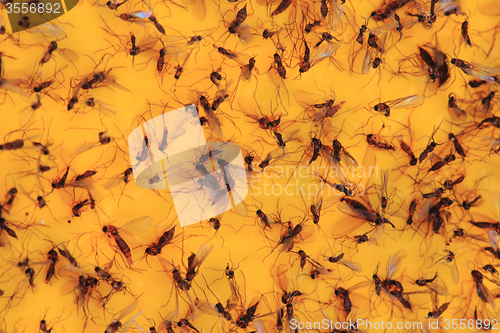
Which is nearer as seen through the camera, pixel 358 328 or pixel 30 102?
pixel 30 102

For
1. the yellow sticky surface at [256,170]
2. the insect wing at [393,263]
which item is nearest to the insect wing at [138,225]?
the yellow sticky surface at [256,170]

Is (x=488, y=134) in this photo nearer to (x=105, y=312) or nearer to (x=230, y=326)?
(x=230, y=326)

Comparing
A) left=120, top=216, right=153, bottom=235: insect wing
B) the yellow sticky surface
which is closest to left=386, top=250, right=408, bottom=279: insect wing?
the yellow sticky surface

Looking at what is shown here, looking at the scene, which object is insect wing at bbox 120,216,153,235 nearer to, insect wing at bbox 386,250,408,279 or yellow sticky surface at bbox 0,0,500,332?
yellow sticky surface at bbox 0,0,500,332

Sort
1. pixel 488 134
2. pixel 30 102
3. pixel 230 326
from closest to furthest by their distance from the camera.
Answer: pixel 30 102, pixel 230 326, pixel 488 134

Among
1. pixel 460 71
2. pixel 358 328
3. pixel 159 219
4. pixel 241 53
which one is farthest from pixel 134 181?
pixel 460 71

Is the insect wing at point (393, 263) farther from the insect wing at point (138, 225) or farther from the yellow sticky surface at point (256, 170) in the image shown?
the insect wing at point (138, 225)

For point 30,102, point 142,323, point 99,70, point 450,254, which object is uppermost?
point 99,70

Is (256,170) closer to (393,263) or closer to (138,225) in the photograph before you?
(138,225)
